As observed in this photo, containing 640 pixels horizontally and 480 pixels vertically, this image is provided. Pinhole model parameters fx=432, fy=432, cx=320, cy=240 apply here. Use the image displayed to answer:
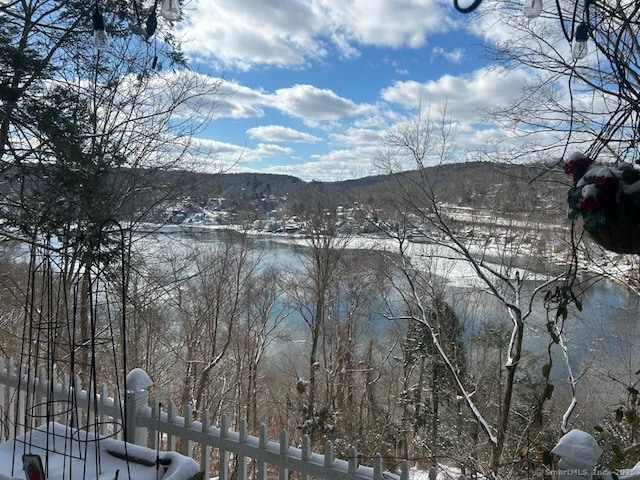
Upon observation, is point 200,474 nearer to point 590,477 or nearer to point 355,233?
point 590,477

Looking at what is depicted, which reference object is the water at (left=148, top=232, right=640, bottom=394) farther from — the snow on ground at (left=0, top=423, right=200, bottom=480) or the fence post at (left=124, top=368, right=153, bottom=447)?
the snow on ground at (left=0, top=423, right=200, bottom=480)

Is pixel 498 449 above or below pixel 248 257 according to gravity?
below

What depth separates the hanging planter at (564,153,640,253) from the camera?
93cm

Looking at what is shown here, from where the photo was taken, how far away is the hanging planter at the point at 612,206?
36.6 inches

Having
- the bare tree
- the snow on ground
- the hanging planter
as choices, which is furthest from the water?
the hanging planter

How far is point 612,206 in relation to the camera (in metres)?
0.94

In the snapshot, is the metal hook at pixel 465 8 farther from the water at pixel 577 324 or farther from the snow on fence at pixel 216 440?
the water at pixel 577 324

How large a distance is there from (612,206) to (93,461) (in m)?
1.45

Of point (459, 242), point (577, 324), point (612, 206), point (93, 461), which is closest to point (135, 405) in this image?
point (93, 461)

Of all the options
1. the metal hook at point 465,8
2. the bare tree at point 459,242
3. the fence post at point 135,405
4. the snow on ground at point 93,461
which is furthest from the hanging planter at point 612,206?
the bare tree at point 459,242

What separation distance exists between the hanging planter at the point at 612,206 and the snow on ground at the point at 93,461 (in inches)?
44.9

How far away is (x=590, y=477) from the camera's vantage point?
1358 mm

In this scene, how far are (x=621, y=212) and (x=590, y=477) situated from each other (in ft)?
3.06

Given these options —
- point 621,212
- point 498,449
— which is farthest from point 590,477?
point 498,449
